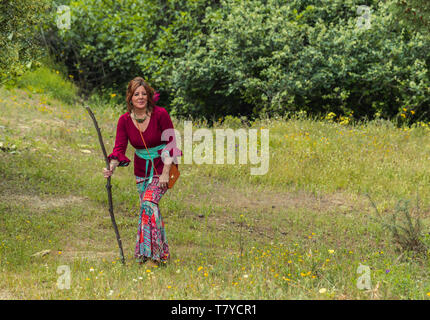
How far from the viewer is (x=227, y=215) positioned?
28.6 feet

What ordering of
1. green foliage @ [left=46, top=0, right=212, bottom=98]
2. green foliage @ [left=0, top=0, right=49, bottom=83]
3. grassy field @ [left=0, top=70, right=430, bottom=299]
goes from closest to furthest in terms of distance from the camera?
1. grassy field @ [left=0, top=70, right=430, bottom=299]
2. green foliage @ [left=0, top=0, right=49, bottom=83]
3. green foliage @ [left=46, top=0, right=212, bottom=98]

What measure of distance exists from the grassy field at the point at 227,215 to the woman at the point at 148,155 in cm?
34

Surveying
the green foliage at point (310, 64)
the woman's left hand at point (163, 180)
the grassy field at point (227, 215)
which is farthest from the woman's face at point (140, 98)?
the green foliage at point (310, 64)

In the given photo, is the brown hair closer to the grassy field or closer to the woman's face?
the woman's face

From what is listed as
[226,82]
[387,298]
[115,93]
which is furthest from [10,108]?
[387,298]

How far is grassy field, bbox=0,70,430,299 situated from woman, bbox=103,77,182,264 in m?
0.34

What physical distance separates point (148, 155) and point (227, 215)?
115 inches

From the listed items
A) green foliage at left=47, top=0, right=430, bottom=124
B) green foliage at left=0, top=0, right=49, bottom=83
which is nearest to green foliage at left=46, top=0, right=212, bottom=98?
green foliage at left=47, top=0, right=430, bottom=124

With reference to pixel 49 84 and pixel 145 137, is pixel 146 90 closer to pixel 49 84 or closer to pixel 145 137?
pixel 145 137

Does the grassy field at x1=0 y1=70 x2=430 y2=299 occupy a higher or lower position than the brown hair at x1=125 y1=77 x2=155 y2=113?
lower

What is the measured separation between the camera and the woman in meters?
6.02

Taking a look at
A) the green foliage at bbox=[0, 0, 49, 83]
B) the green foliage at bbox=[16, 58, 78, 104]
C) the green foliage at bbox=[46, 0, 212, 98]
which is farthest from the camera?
the green foliage at bbox=[46, 0, 212, 98]

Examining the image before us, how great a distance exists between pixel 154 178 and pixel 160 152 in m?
0.30

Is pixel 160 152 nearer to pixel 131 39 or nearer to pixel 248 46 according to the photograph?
pixel 248 46
